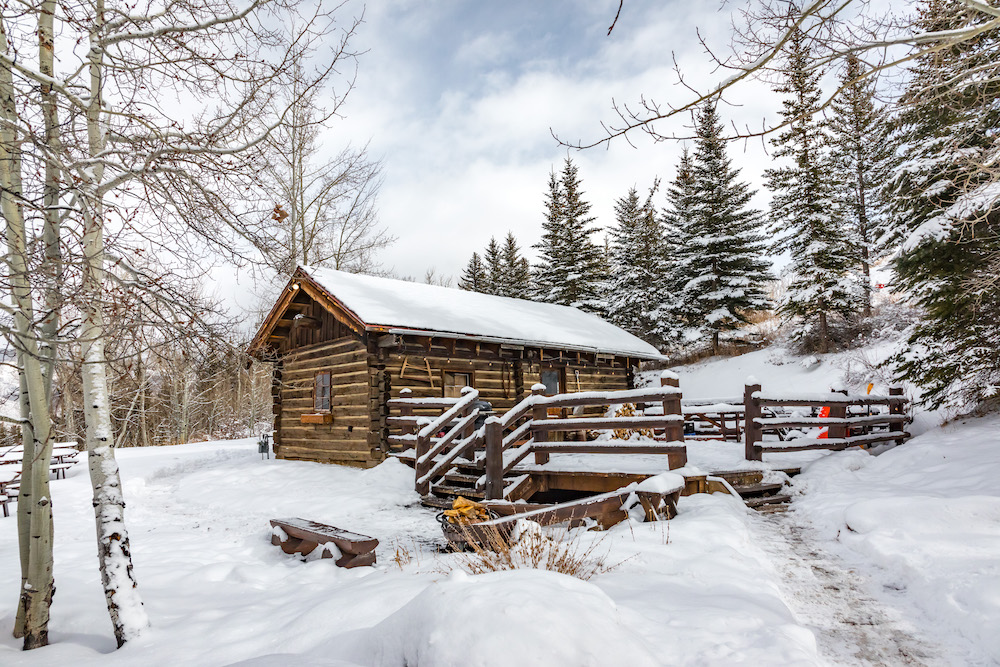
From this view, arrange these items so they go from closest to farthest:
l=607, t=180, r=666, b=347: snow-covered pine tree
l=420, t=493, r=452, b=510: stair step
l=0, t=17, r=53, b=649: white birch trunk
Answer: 1. l=0, t=17, r=53, b=649: white birch trunk
2. l=420, t=493, r=452, b=510: stair step
3. l=607, t=180, r=666, b=347: snow-covered pine tree

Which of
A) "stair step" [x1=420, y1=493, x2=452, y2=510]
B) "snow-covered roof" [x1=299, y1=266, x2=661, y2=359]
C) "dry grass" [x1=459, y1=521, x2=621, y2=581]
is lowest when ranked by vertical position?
"stair step" [x1=420, y1=493, x2=452, y2=510]

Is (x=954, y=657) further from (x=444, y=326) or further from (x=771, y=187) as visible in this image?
(x=771, y=187)

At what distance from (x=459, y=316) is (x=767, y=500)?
9804 millimetres

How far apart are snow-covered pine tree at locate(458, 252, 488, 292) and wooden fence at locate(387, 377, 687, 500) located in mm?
31375

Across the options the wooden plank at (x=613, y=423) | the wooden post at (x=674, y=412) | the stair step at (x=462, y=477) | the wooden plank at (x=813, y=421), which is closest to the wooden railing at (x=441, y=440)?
the stair step at (x=462, y=477)

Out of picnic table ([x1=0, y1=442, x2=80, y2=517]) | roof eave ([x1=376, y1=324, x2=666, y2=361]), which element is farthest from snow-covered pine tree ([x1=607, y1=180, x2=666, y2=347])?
picnic table ([x1=0, y1=442, x2=80, y2=517])

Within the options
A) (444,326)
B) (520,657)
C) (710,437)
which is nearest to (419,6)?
(520,657)

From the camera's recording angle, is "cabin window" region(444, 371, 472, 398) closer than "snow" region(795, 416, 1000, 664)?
No

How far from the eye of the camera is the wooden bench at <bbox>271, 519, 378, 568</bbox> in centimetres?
634

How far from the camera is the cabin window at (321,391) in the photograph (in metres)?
15.8

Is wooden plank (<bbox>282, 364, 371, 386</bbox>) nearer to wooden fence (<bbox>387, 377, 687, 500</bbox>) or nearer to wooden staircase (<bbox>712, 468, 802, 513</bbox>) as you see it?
wooden fence (<bbox>387, 377, 687, 500</bbox>)

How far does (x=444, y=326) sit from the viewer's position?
14.4 meters

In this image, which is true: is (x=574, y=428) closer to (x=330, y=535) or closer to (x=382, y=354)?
(x=330, y=535)

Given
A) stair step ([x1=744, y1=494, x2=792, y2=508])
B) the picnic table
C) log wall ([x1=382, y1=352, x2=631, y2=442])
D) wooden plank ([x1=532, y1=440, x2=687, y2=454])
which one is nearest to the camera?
stair step ([x1=744, y1=494, x2=792, y2=508])
